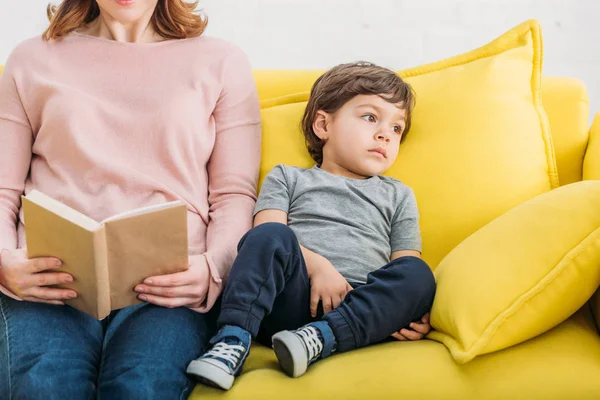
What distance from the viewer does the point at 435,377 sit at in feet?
3.41

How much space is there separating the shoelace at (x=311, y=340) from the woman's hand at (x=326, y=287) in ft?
0.38

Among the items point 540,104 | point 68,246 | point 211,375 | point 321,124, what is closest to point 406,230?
point 321,124

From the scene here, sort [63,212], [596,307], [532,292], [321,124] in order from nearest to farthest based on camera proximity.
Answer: [63,212] < [532,292] < [596,307] < [321,124]

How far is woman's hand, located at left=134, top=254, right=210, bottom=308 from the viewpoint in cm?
112

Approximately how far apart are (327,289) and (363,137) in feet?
1.28

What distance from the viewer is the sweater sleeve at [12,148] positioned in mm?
1354

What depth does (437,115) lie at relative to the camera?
1.53 metres

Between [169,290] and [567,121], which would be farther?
[567,121]

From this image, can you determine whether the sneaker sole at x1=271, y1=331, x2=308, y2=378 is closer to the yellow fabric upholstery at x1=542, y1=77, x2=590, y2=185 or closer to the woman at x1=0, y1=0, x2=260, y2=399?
the woman at x1=0, y1=0, x2=260, y2=399

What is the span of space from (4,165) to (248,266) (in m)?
0.55

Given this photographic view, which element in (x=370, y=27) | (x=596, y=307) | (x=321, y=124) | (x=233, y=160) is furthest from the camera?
(x=370, y=27)

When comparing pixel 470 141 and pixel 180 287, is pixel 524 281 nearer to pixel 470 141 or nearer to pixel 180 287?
pixel 470 141

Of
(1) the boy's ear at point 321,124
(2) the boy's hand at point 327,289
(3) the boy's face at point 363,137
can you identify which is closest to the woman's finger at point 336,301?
(2) the boy's hand at point 327,289

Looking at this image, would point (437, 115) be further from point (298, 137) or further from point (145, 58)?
point (145, 58)
